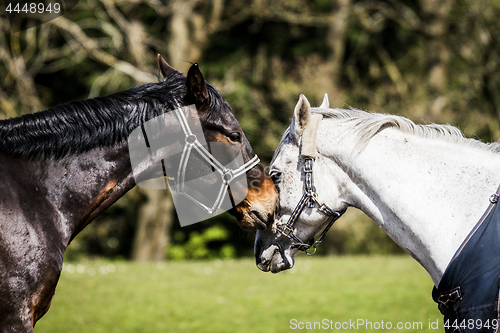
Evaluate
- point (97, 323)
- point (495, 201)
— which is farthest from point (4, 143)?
point (97, 323)

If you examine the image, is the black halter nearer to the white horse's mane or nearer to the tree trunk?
the white horse's mane

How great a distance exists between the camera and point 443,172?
8.09 feet

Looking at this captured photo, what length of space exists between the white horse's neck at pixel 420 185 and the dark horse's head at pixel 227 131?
1.51 feet

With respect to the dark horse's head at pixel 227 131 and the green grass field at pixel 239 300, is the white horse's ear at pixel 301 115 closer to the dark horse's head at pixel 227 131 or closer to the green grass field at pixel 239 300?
the dark horse's head at pixel 227 131

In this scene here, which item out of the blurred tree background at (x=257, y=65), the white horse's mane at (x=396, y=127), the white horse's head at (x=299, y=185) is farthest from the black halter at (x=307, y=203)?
the blurred tree background at (x=257, y=65)

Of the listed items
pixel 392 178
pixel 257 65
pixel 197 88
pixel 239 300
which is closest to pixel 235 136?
pixel 197 88

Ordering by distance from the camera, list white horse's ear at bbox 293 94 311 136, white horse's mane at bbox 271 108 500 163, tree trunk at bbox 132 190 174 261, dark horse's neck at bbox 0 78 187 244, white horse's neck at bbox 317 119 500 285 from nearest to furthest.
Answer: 1. dark horse's neck at bbox 0 78 187 244
2. white horse's neck at bbox 317 119 500 285
3. white horse's mane at bbox 271 108 500 163
4. white horse's ear at bbox 293 94 311 136
5. tree trunk at bbox 132 190 174 261

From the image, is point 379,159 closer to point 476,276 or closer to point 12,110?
point 476,276

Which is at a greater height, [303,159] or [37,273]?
[303,159]

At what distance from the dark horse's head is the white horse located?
166 mm

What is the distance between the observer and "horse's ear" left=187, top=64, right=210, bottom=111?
238 centimetres

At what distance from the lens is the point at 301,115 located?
273 cm

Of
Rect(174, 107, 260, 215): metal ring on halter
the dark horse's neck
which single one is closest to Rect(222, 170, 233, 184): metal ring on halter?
Rect(174, 107, 260, 215): metal ring on halter

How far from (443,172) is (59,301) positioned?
20.5 ft
